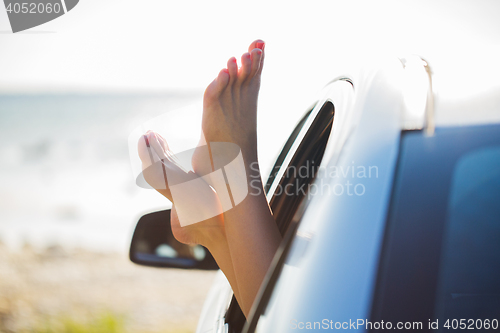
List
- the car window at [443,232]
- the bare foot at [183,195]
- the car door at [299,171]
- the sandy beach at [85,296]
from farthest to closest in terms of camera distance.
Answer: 1. the sandy beach at [85,296]
2. the bare foot at [183,195]
3. the car door at [299,171]
4. the car window at [443,232]

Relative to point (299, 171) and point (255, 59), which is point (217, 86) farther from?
point (299, 171)

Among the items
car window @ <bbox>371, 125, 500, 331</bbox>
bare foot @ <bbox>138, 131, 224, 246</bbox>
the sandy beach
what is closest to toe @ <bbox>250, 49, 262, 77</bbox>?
bare foot @ <bbox>138, 131, 224, 246</bbox>

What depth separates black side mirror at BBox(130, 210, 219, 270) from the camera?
1.28 m

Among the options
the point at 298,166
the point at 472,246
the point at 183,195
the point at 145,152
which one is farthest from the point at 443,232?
the point at 145,152

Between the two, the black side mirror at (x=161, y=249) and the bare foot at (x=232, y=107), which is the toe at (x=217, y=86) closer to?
the bare foot at (x=232, y=107)

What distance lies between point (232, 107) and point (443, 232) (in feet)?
3.04

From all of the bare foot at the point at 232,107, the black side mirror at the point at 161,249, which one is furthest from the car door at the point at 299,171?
the black side mirror at the point at 161,249

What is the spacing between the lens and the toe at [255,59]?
1.28m

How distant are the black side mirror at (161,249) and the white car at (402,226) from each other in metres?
0.71

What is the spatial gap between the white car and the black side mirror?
71 cm

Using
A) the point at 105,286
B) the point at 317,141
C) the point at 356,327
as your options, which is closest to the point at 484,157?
the point at 356,327

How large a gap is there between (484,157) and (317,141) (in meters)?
0.64

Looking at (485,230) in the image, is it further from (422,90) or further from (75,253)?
(75,253)

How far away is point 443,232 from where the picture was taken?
468 mm
